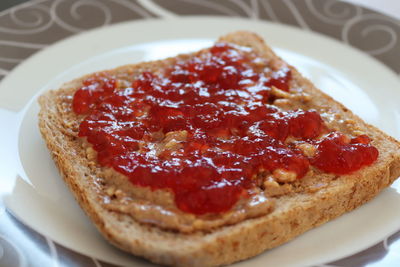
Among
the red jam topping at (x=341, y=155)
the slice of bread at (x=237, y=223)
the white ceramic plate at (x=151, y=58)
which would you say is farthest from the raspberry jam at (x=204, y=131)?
the white ceramic plate at (x=151, y=58)

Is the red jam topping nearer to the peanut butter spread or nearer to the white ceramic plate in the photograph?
the peanut butter spread

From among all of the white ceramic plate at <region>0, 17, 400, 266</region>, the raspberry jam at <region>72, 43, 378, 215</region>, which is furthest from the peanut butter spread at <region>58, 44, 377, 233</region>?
the white ceramic plate at <region>0, 17, 400, 266</region>

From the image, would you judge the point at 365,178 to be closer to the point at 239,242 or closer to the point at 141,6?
the point at 239,242

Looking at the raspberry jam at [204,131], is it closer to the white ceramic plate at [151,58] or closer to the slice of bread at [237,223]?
the slice of bread at [237,223]

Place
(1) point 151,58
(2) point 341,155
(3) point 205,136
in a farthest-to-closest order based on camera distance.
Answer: (1) point 151,58 → (3) point 205,136 → (2) point 341,155

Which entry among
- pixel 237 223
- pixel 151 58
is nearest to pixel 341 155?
pixel 237 223

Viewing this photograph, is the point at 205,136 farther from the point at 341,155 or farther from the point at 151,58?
the point at 151,58
